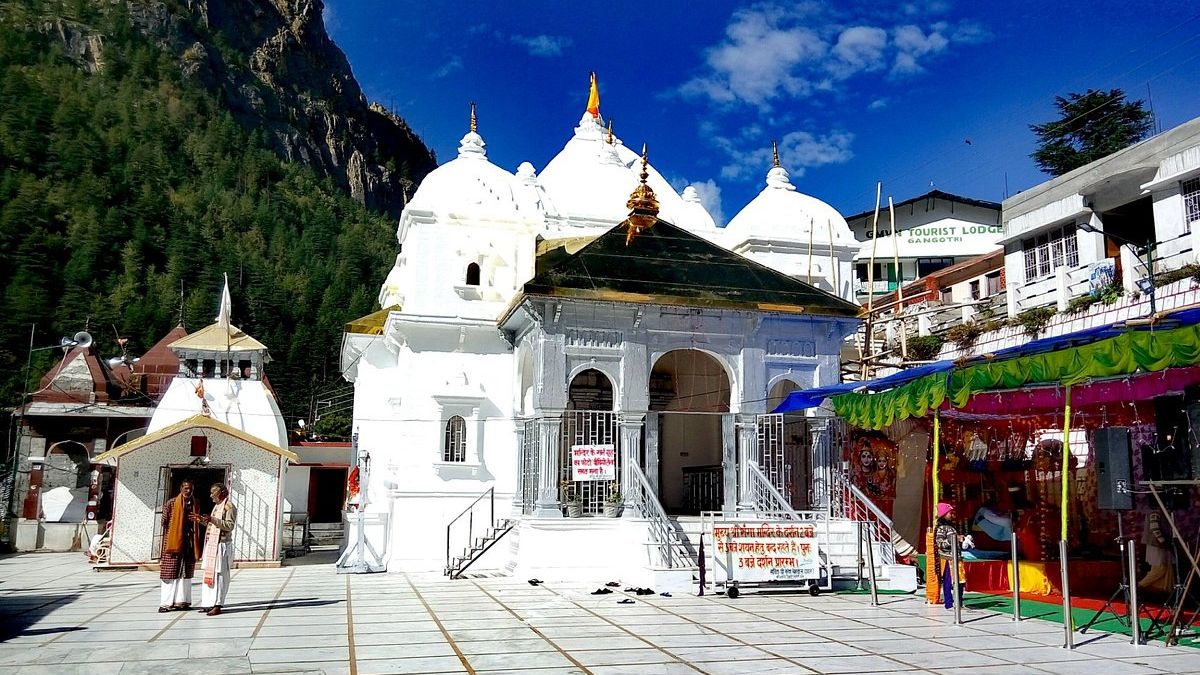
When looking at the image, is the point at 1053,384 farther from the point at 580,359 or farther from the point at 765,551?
the point at 580,359

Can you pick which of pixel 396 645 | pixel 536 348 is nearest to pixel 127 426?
pixel 536 348

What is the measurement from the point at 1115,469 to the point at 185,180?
79.8 meters

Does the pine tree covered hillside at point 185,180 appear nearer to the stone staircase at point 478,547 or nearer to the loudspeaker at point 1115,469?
the stone staircase at point 478,547

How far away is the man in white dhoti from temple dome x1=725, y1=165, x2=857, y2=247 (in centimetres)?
1369

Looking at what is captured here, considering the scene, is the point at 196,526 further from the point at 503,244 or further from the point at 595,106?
the point at 595,106

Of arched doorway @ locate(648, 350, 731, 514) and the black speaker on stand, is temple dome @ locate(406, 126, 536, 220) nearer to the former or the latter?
arched doorway @ locate(648, 350, 731, 514)

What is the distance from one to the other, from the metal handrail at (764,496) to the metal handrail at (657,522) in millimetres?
1652

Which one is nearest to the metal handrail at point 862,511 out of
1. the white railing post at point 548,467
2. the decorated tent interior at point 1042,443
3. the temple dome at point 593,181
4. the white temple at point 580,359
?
the white temple at point 580,359

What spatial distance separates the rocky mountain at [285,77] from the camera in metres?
87.9

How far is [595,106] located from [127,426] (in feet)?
55.3

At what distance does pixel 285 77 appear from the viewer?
9762 cm

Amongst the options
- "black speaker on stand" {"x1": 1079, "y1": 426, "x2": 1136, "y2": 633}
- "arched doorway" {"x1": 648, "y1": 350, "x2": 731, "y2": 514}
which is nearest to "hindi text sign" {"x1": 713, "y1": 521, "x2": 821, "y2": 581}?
"black speaker on stand" {"x1": 1079, "y1": 426, "x2": 1136, "y2": 633}

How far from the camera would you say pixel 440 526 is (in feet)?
60.8

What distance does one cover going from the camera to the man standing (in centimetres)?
1157
